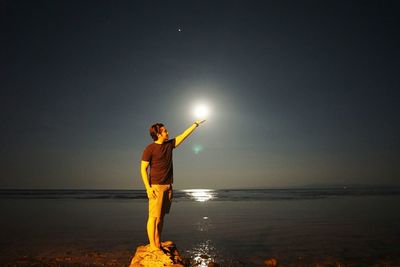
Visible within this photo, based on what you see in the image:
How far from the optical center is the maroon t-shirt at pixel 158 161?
7.13 metres

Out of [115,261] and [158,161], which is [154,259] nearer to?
[158,161]

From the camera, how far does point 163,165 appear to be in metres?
7.18

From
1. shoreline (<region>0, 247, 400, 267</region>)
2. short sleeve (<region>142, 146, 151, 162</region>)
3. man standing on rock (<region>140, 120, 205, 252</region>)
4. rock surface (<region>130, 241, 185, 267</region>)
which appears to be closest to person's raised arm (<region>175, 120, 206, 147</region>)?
man standing on rock (<region>140, 120, 205, 252</region>)

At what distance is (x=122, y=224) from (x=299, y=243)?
39.1 ft

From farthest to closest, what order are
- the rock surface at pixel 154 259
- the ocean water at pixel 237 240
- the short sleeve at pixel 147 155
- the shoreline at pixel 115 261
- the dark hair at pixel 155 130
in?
the ocean water at pixel 237 240, the shoreline at pixel 115 261, the rock surface at pixel 154 259, the dark hair at pixel 155 130, the short sleeve at pixel 147 155

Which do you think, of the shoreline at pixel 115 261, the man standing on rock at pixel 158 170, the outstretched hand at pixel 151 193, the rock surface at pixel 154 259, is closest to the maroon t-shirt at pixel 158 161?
the man standing on rock at pixel 158 170

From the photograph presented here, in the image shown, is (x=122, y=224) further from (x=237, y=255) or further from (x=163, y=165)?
(x=163, y=165)

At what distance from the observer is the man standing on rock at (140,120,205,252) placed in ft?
23.3

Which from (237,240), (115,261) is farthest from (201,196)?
(115,261)

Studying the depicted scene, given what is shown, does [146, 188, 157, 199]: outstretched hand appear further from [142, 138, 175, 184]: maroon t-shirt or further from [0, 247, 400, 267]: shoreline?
[0, 247, 400, 267]: shoreline

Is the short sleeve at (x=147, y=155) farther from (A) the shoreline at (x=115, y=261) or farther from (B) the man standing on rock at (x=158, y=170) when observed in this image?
(A) the shoreline at (x=115, y=261)

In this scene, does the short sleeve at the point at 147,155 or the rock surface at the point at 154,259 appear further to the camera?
the rock surface at the point at 154,259

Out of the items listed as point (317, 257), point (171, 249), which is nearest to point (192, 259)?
point (171, 249)

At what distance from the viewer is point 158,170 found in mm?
7141
